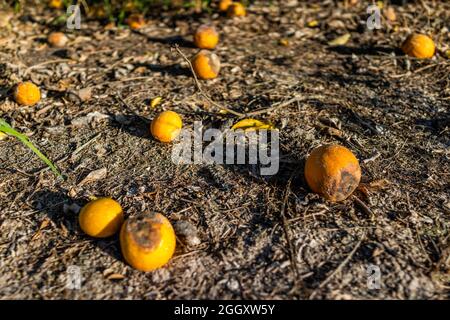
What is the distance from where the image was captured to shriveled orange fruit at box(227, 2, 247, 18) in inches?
237

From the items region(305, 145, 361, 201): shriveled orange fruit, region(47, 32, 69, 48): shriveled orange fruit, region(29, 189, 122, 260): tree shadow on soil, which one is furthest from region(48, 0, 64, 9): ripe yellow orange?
region(305, 145, 361, 201): shriveled orange fruit

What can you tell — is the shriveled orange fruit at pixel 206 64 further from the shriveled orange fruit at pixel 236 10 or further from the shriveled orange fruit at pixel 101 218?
the shriveled orange fruit at pixel 101 218

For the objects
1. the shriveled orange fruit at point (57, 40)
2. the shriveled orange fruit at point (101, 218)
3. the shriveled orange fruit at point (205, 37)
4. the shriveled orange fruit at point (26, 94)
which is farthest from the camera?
the shriveled orange fruit at point (57, 40)

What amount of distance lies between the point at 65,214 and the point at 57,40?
2940 millimetres

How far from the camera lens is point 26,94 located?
14.6 feet

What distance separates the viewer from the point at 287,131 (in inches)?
158

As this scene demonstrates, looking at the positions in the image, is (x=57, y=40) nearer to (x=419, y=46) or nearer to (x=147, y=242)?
(x=147, y=242)

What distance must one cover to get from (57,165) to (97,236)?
37.0 inches

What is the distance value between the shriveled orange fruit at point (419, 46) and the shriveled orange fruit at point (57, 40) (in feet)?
12.6


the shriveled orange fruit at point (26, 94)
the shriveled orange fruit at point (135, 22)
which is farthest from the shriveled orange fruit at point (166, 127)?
the shriveled orange fruit at point (135, 22)

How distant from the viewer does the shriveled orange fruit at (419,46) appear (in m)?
4.97

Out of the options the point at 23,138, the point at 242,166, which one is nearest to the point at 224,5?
the point at 242,166

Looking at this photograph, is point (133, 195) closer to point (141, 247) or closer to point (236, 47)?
point (141, 247)
